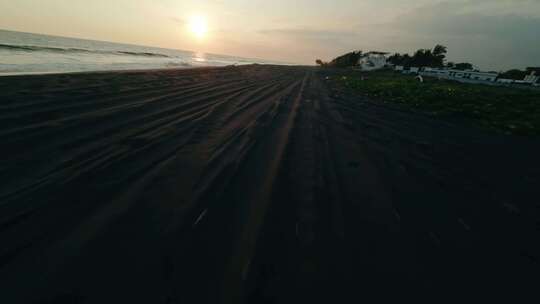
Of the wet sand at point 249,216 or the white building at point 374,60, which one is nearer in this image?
the wet sand at point 249,216

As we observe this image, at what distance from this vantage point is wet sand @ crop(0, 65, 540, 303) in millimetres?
2365

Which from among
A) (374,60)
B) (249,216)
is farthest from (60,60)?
(374,60)

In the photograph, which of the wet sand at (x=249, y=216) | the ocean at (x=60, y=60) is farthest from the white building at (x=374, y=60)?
the wet sand at (x=249, y=216)

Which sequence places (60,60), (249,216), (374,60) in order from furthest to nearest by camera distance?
(374,60)
(60,60)
(249,216)

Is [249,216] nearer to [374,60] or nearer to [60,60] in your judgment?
[60,60]

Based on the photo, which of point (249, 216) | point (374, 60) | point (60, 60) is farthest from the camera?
point (374, 60)

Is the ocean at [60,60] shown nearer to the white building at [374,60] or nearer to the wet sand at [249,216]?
the wet sand at [249,216]

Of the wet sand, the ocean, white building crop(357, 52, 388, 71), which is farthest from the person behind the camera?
white building crop(357, 52, 388, 71)

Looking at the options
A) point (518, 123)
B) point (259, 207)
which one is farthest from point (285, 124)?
point (518, 123)

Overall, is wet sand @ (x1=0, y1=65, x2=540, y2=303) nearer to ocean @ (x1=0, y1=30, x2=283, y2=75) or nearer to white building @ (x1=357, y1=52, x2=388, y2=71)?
ocean @ (x1=0, y1=30, x2=283, y2=75)

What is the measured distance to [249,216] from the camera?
340cm

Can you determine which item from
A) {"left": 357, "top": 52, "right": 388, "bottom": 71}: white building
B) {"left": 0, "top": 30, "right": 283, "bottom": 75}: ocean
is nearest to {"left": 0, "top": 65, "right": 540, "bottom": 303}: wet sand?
{"left": 0, "top": 30, "right": 283, "bottom": 75}: ocean

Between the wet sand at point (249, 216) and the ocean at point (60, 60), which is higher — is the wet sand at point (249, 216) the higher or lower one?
the lower one

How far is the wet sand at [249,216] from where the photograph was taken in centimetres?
237
